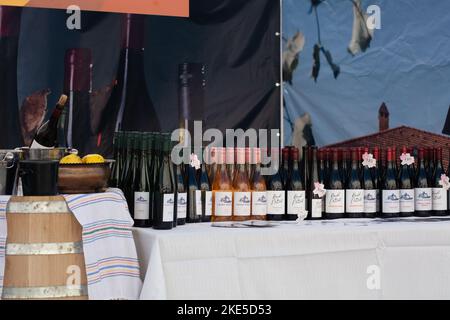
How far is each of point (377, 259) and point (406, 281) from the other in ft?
0.49

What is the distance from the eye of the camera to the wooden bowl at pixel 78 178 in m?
Answer: 2.28

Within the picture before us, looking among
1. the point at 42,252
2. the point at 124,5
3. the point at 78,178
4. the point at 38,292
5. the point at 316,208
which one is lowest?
the point at 38,292

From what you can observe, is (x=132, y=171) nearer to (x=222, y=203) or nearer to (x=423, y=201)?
(x=222, y=203)

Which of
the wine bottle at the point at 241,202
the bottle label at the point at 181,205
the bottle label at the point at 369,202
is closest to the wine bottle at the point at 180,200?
the bottle label at the point at 181,205

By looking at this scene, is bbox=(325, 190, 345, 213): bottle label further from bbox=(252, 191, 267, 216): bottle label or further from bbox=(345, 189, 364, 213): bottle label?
bbox=(252, 191, 267, 216): bottle label

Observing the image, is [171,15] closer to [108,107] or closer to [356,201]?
[108,107]

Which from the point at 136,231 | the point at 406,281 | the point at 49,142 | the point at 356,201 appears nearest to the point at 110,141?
the point at 49,142

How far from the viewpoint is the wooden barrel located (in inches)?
82.7

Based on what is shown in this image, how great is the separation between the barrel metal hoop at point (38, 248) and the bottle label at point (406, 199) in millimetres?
1428

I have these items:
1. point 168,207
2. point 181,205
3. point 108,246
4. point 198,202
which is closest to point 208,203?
point 198,202

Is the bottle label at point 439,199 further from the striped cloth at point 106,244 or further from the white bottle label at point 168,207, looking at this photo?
the striped cloth at point 106,244

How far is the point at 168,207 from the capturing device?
2.42m

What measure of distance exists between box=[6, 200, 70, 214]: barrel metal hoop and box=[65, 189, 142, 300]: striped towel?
1.0 inches

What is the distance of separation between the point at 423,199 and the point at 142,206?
3.96 feet
